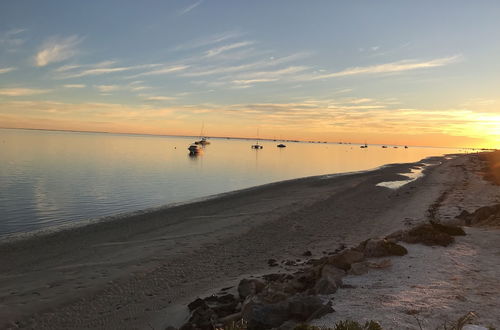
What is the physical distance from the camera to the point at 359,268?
9836mm

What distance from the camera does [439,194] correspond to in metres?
30.4

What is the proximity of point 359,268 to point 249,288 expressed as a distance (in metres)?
3.17

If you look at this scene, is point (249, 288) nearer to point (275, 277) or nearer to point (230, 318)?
point (230, 318)

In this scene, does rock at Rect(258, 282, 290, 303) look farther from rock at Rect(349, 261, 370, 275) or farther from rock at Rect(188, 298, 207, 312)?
rock at Rect(349, 261, 370, 275)

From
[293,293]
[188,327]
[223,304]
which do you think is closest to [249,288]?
[223,304]

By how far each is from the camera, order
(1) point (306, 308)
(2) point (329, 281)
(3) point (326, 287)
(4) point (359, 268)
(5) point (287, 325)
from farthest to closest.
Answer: (4) point (359, 268), (2) point (329, 281), (3) point (326, 287), (1) point (306, 308), (5) point (287, 325)

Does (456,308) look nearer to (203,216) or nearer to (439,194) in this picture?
(203,216)

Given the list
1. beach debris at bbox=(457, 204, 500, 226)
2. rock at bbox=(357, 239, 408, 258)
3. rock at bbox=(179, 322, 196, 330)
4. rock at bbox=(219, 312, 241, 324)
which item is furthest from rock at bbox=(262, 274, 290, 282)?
beach debris at bbox=(457, 204, 500, 226)

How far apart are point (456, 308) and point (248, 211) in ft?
61.4

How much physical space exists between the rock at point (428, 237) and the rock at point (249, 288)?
6.37m

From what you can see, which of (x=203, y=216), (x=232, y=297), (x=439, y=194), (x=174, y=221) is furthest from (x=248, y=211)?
(x=439, y=194)

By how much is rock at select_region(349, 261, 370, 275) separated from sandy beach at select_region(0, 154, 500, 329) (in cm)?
30

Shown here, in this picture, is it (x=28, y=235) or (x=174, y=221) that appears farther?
(x=174, y=221)

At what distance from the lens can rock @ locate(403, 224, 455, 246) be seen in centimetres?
1232
